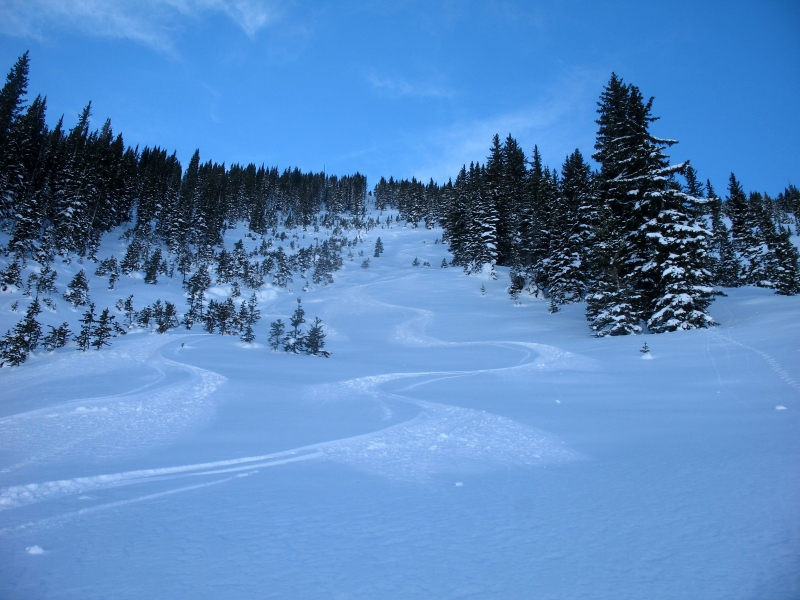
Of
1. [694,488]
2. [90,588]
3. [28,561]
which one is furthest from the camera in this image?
[694,488]

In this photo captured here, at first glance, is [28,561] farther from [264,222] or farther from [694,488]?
[264,222]

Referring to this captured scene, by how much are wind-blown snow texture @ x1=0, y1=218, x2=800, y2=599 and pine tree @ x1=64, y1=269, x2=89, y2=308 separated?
463 inches

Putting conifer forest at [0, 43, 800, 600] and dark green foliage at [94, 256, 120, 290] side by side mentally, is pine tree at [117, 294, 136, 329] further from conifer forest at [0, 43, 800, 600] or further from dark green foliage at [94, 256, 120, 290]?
dark green foliage at [94, 256, 120, 290]

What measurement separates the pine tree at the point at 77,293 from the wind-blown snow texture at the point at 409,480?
38.6 ft

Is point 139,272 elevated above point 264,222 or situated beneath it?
situated beneath

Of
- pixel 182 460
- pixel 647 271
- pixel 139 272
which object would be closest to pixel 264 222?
pixel 139 272

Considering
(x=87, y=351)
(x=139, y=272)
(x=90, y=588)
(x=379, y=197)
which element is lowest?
(x=90, y=588)

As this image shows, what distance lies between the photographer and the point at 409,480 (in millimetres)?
5145

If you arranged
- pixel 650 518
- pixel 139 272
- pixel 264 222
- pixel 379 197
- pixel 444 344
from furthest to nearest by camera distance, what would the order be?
1. pixel 379 197
2. pixel 264 222
3. pixel 139 272
4. pixel 444 344
5. pixel 650 518

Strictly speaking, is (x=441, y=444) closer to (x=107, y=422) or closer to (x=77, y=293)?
(x=107, y=422)

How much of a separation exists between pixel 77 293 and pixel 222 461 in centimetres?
2431

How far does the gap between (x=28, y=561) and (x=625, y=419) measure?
883 cm

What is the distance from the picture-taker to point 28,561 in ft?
10.5

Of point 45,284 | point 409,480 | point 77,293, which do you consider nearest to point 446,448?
point 409,480
